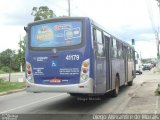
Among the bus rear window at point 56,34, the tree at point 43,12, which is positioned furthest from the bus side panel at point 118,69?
the tree at point 43,12

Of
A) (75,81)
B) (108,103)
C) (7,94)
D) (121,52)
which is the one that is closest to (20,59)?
(7,94)

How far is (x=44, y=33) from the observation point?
562 inches

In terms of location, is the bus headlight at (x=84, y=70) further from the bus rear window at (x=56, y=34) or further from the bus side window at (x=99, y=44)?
the bus side window at (x=99, y=44)

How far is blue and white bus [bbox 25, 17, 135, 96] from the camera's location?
13488mm

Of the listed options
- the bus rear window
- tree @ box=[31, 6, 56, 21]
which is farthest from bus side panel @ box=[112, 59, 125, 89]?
tree @ box=[31, 6, 56, 21]

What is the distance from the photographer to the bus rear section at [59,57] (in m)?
13.5

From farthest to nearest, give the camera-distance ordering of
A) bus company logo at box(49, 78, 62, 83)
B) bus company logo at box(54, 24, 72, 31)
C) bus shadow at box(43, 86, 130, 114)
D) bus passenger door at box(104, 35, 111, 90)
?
bus passenger door at box(104, 35, 111, 90) → bus shadow at box(43, 86, 130, 114) → bus company logo at box(54, 24, 72, 31) → bus company logo at box(49, 78, 62, 83)

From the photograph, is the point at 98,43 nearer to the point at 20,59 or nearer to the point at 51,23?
the point at 51,23

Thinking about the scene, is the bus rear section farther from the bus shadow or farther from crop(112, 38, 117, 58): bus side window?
crop(112, 38, 117, 58): bus side window

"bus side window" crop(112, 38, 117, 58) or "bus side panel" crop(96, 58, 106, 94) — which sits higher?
"bus side window" crop(112, 38, 117, 58)

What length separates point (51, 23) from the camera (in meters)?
14.2

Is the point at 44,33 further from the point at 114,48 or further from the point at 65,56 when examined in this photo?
the point at 114,48

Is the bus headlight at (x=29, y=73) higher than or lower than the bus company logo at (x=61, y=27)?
lower

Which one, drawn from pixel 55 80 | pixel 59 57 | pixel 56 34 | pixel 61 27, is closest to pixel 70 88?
pixel 55 80
